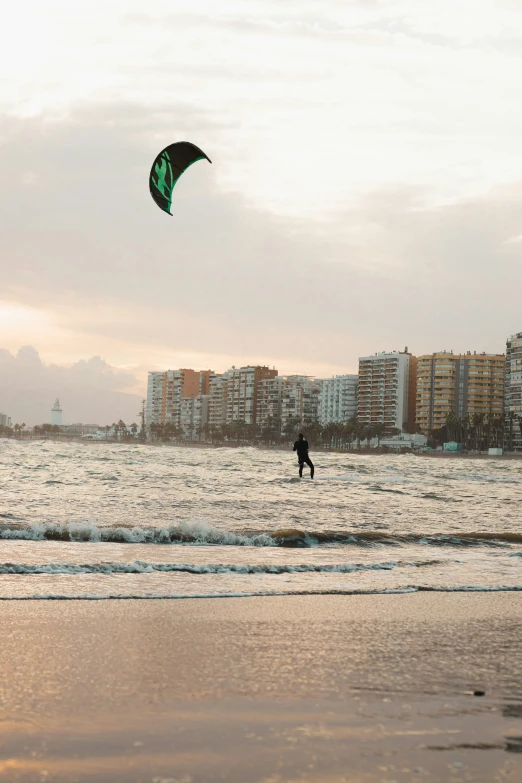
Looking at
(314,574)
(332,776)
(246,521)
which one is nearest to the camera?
(332,776)

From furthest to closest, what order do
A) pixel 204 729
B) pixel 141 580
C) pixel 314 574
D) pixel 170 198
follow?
pixel 170 198 → pixel 314 574 → pixel 141 580 → pixel 204 729

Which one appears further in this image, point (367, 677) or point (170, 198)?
point (170, 198)

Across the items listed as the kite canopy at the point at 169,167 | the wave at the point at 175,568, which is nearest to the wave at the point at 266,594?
the wave at the point at 175,568

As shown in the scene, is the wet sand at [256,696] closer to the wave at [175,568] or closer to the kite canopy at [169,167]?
the wave at [175,568]

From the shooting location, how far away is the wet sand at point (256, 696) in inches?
123

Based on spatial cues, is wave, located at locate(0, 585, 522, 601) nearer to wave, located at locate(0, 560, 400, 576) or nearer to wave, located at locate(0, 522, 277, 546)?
wave, located at locate(0, 560, 400, 576)

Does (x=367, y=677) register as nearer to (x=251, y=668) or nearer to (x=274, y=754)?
(x=251, y=668)

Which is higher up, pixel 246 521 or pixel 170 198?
pixel 170 198

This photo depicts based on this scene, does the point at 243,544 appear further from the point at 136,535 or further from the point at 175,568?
the point at 175,568

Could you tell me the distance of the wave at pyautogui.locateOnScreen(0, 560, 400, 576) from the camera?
354 inches

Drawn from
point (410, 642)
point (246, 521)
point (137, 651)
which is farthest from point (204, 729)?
point (246, 521)

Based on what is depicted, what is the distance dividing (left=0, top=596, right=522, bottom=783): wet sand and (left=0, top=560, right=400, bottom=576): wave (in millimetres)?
2224

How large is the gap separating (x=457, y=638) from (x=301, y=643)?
115cm

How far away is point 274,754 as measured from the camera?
3.25 m
